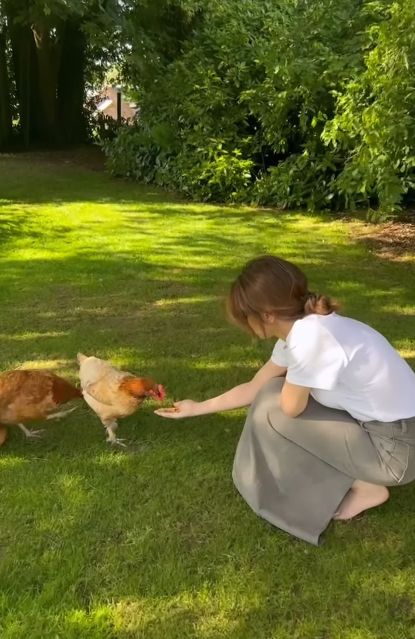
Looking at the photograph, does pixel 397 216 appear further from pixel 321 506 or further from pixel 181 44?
pixel 321 506

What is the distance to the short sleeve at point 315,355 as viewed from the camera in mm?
2561

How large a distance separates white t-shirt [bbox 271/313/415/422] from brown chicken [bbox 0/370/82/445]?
148cm

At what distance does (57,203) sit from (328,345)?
995 cm

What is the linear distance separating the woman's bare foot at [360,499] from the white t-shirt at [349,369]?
377 mm

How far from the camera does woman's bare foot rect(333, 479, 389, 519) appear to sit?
294 centimetres

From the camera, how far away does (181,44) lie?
14008mm

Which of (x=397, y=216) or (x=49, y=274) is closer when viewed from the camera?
(x=49, y=274)

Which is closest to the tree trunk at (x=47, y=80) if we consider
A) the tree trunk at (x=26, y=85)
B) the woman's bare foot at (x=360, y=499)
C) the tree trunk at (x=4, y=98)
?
the tree trunk at (x=26, y=85)

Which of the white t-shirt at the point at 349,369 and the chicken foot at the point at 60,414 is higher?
the white t-shirt at the point at 349,369

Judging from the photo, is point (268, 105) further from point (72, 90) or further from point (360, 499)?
point (72, 90)

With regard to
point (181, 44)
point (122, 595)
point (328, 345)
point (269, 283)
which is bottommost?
point (122, 595)

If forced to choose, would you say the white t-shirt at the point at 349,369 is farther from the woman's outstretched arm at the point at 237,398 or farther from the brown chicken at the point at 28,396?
the brown chicken at the point at 28,396

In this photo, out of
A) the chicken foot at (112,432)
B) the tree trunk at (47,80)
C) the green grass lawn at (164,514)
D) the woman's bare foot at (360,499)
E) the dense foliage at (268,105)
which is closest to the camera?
the green grass lawn at (164,514)

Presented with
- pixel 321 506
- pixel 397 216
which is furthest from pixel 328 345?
pixel 397 216
